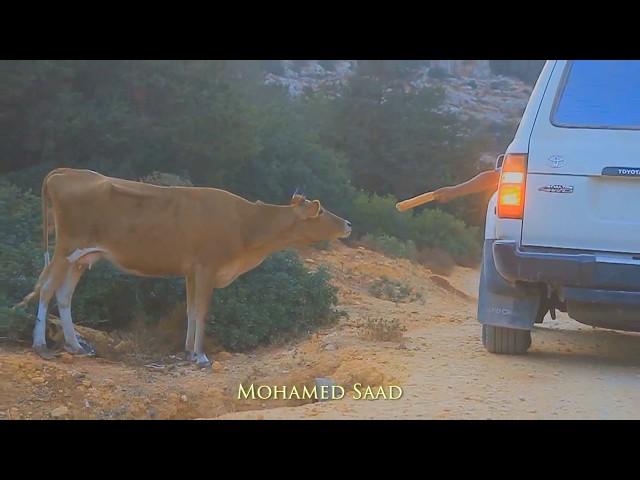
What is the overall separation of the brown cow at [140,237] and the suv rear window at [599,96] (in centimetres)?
357

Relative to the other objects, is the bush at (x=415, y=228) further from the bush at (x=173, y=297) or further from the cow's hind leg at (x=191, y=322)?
the cow's hind leg at (x=191, y=322)

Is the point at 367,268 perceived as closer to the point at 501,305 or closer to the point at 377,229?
the point at 377,229

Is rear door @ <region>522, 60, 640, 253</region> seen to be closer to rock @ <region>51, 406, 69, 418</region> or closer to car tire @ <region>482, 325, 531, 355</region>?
car tire @ <region>482, 325, 531, 355</region>

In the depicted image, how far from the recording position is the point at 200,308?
8.63 meters

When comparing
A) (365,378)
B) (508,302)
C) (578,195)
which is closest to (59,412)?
(365,378)

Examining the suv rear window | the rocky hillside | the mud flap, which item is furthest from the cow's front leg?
the rocky hillside

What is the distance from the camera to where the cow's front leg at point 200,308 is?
27.9ft

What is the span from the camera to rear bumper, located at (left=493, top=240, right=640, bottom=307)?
21.7ft

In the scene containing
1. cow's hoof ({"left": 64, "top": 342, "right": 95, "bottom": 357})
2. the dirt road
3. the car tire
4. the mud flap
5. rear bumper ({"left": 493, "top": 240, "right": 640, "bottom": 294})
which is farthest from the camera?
cow's hoof ({"left": 64, "top": 342, "right": 95, "bottom": 357})

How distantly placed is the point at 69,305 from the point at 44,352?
0.58 metres

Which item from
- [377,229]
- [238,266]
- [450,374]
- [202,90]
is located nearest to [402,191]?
[377,229]

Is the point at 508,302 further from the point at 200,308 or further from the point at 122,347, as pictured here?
the point at 122,347

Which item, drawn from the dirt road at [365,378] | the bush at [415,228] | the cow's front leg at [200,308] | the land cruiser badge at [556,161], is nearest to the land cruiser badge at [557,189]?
the land cruiser badge at [556,161]

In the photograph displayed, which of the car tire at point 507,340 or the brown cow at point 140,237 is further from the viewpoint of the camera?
the brown cow at point 140,237
